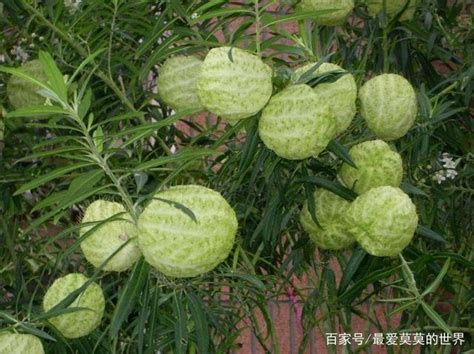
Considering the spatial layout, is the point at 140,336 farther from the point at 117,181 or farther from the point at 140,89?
the point at 140,89

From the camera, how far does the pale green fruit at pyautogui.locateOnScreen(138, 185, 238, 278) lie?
122 centimetres

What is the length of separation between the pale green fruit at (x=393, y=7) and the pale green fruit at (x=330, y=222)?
846 millimetres

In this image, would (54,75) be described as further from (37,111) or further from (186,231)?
(186,231)

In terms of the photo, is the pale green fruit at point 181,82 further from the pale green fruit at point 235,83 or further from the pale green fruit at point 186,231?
the pale green fruit at point 186,231

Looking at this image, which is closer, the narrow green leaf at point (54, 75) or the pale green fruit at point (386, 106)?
the narrow green leaf at point (54, 75)

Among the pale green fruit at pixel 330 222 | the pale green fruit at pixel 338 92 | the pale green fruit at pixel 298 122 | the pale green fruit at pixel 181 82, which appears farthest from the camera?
the pale green fruit at pixel 181 82

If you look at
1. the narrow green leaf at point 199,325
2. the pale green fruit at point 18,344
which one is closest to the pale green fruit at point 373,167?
the narrow green leaf at point 199,325

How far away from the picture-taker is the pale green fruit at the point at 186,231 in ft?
4.00

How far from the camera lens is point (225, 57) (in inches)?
52.3

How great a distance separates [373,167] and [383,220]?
141 millimetres

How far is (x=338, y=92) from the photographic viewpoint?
1438 mm

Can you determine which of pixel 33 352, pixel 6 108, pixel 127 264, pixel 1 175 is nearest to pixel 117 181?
pixel 127 264

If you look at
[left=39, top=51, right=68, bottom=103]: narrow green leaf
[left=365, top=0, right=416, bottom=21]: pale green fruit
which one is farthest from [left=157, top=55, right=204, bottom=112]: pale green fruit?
[left=365, top=0, right=416, bottom=21]: pale green fruit

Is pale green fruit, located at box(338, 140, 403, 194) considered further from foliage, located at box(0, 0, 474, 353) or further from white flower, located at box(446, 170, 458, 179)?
white flower, located at box(446, 170, 458, 179)
